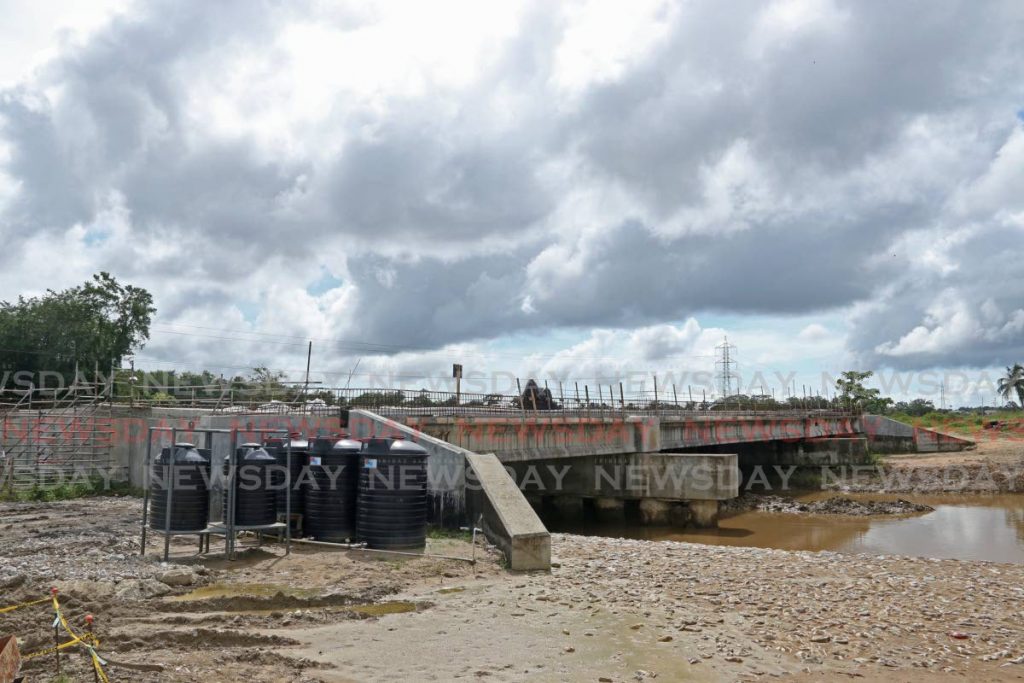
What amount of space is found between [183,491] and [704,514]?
73.5ft

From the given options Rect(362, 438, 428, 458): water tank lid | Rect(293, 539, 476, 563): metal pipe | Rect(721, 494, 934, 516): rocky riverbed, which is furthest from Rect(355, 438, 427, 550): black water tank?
Rect(721, 494, 934, 516): rocky riverbed

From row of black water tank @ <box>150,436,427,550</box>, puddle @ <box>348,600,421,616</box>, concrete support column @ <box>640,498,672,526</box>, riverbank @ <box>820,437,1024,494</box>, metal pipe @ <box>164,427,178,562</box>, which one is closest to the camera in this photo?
puddle @ <box>348,600,421,616</box>

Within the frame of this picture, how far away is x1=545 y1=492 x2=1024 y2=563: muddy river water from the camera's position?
2564cm

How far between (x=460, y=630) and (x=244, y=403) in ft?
65.9

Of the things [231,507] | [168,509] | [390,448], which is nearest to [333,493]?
[390,448]

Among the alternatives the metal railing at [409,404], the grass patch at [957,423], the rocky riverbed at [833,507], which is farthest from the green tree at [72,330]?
the grass patch at [957,423]

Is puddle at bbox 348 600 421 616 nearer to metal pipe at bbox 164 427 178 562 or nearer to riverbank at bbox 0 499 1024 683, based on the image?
riverbank at bbox 0 499 1024 683

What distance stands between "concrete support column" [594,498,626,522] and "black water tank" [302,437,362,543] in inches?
772

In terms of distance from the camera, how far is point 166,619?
29.6 feet

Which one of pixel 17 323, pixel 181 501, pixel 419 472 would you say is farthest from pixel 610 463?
pixel 17 323

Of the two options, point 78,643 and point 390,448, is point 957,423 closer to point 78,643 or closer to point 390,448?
point 390,448

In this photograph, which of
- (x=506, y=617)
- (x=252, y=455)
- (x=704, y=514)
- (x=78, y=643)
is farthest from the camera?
(x=704, y=514)

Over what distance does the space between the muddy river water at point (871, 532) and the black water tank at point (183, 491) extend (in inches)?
705

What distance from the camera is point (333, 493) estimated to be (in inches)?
550
